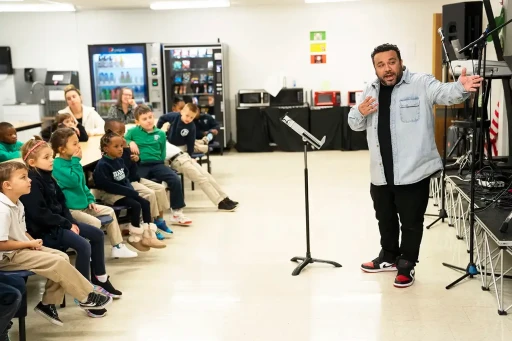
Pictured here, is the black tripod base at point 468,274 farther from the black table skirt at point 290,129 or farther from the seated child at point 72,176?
the black table skirt at point 290,129

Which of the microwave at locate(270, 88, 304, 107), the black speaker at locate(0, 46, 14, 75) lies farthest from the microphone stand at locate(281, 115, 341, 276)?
the black speaker at locate(0, 46, 14, 75)

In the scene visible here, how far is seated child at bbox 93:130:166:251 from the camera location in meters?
4.87

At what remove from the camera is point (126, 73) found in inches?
446

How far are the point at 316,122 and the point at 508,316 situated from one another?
24.9 feet

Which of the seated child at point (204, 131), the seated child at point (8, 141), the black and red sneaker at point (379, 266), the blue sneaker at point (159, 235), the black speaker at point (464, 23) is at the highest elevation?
the black speaker at point (464, 23)

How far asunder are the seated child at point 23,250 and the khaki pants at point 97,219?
0.69 m

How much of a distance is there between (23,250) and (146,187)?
2125mm

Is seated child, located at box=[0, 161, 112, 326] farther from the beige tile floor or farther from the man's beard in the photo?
the man's beard

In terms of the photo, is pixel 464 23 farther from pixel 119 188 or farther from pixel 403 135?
pixel 119 188

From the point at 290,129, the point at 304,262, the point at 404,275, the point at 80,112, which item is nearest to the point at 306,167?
the point at 304,262

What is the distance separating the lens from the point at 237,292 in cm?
422

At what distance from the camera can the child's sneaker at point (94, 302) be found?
3753mm

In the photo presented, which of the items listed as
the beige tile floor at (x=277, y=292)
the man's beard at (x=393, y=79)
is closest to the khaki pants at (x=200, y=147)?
the beige tile floor at (x=277, y=292)

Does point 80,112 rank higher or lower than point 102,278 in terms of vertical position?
higher
